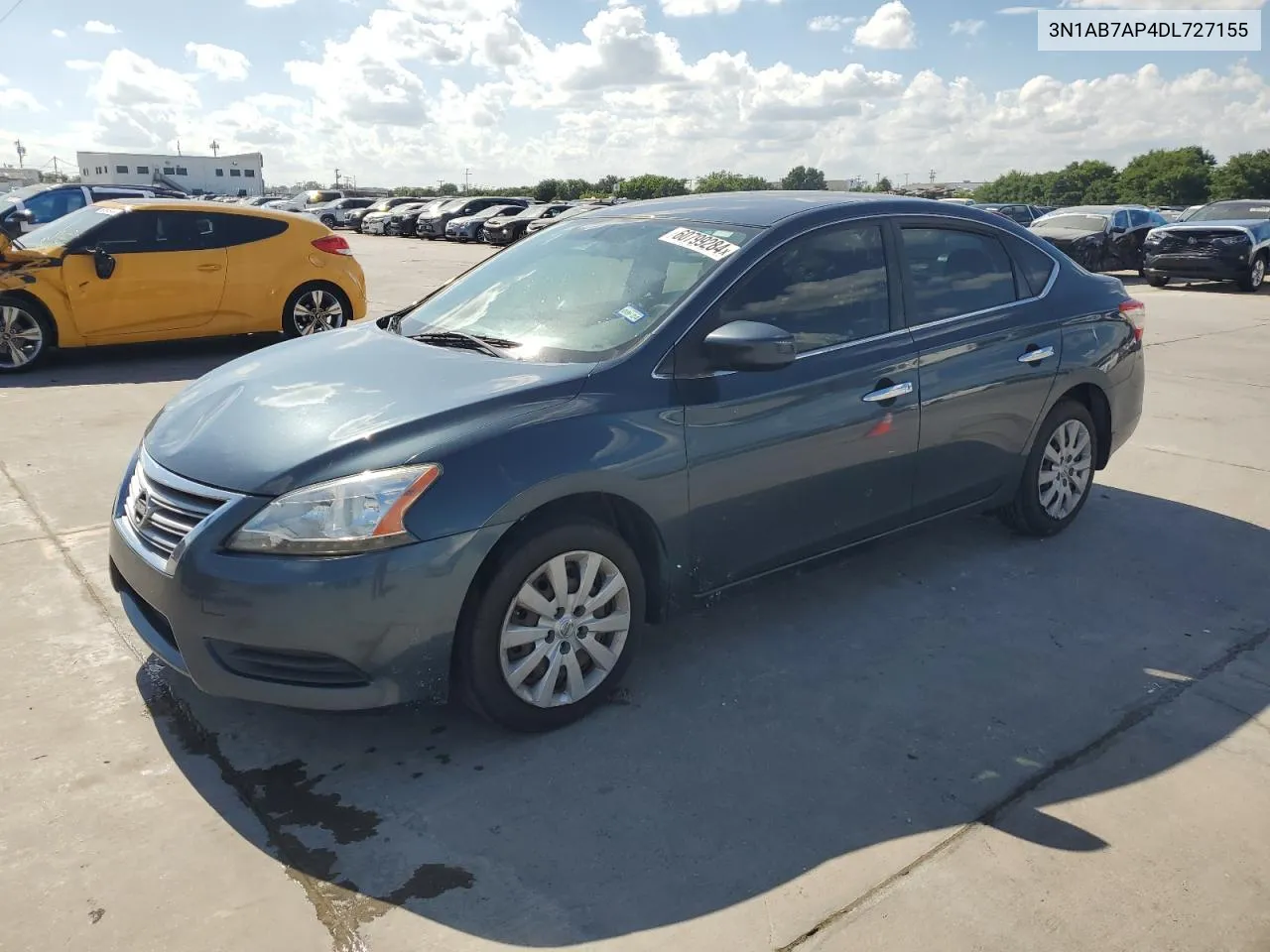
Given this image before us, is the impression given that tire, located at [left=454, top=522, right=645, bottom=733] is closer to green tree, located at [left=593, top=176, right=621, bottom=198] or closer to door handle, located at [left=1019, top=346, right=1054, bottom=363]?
door handle, located at [left=1019, top=346, right=1054, bottom=363]

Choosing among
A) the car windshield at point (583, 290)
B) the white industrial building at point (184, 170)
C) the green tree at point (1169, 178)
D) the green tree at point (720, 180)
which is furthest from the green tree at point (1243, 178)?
the white industrial building at point (184, 170)

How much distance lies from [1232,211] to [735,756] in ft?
Result: 68.5

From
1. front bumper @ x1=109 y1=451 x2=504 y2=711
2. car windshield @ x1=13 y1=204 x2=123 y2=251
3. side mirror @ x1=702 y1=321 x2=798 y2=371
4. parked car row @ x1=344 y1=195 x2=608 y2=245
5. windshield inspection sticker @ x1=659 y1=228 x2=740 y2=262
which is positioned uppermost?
parked car row @ x1=344 y1=195 x2=608 y2=245

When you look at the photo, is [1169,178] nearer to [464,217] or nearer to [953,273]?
[464,217]

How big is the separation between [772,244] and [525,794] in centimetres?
218

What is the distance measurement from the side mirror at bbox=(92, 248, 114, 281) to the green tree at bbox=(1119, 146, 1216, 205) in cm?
5933

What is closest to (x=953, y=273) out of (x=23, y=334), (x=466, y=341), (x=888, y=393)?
(x=888, y=393)

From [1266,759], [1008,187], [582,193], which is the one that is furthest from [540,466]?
[1008,187]

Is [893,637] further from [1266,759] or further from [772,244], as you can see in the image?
[772,244]

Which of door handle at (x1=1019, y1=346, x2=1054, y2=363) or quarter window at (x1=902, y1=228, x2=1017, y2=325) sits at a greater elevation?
quarter window at (x1=902, y1=228, x2=1017, y2=325)

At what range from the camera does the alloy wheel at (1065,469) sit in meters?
5.05

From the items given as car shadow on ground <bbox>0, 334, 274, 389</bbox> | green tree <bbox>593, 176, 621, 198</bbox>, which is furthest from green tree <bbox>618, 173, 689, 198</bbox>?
car shadow on ground <bbox>0, 334, 274, 389</bbox>

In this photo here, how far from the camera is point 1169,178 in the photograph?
59.9m

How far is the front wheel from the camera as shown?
1794 cm
